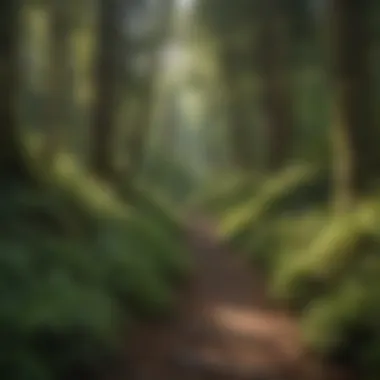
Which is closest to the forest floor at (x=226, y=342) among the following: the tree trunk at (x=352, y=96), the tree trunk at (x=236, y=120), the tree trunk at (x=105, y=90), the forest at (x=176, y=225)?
the forest at (x=176, y=225)

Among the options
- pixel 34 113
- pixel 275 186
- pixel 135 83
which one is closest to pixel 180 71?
pixel 135 83

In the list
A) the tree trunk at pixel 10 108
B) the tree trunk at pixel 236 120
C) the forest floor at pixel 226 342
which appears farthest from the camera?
the tree trunk at pixel 236 120

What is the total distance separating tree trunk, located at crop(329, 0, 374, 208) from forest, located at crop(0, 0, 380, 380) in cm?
2

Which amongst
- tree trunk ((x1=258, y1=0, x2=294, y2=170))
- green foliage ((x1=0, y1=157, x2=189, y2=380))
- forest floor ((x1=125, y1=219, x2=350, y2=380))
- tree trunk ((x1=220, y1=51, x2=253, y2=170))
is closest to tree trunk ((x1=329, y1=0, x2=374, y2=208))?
forest floor ((x1=125, y1=219, x2=350, y2=380))

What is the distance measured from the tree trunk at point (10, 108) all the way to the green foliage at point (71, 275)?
0.39 m

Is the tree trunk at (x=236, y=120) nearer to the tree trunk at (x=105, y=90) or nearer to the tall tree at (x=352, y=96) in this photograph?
the tree trunk at (x=105, y=90)

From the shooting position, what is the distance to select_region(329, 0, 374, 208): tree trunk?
36.4 feet

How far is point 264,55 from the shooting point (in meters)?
21.8

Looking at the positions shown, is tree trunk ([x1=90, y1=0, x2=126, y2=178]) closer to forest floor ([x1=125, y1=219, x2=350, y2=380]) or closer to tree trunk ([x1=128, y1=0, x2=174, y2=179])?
tree trunk ([x1=128, y1=0, x2=174, y2=179])

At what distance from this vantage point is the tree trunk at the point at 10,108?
10250 millimetres

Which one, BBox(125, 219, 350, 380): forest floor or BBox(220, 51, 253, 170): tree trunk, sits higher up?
BBox(220, 51, 253, 170): tree trunk

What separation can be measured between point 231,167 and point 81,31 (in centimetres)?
1487

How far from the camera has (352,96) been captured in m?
11.1

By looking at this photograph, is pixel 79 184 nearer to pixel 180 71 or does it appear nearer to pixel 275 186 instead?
pixel 275 186
